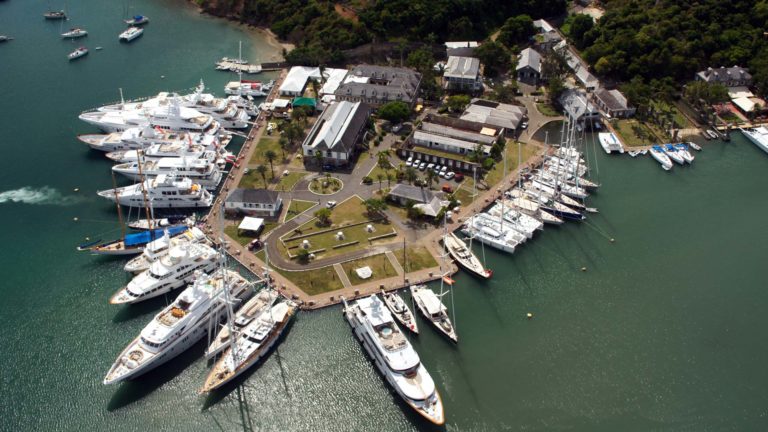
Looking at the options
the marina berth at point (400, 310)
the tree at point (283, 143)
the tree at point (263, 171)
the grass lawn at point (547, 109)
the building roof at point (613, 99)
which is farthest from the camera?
the grass lawn at point (547, 109)

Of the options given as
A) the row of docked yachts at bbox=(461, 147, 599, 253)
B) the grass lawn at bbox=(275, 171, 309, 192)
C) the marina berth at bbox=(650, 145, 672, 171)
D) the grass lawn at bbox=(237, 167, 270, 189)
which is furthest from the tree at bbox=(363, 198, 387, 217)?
the marina berth at bbox=(650, 145, 672, 171)

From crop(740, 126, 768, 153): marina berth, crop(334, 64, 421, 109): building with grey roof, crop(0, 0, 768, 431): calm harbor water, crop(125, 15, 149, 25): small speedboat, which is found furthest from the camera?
crop(125, 15, 149, 25): small speedboat

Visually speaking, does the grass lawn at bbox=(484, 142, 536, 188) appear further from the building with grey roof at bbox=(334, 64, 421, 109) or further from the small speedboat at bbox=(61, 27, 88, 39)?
the small speedboat at bbox=(61, 27, 88, 39)

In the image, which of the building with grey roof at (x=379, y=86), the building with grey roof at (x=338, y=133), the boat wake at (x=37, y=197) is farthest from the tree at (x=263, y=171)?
the boat wake at (x=37, y=197)

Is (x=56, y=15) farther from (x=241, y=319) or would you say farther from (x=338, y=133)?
(x=241, y=319)

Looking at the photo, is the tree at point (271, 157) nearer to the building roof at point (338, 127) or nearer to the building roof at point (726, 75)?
the building roof at point (338, 127)

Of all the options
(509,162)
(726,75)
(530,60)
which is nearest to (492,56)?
(530,60)

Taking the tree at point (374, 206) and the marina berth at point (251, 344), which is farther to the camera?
the tree at point (374, 206)
